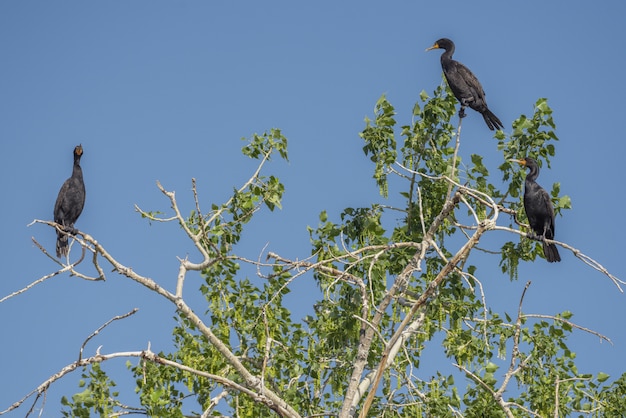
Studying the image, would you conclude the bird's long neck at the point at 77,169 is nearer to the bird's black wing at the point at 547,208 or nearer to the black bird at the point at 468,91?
the black bird at the point at 468,91

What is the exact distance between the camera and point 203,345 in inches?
426

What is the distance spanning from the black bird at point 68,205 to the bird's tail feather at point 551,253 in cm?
522

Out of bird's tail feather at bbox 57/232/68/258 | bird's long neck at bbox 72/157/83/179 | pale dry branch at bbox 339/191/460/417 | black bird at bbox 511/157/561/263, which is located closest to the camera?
pale dry branch at bbox 339/191/460/417

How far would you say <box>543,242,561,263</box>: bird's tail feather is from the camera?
10.7 meters

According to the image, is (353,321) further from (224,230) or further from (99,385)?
(99,385)

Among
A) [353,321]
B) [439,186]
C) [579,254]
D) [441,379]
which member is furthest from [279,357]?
[579,254]

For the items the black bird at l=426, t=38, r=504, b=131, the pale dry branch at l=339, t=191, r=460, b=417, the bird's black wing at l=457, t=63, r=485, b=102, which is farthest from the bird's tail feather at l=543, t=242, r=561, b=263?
the pale dry branch at l=339, t=191, r=460, b=417

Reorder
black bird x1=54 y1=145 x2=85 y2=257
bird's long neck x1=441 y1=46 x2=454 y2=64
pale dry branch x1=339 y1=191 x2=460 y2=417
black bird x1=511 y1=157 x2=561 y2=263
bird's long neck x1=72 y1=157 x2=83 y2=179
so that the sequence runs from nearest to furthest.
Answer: pale dry branch x1=339 y1=191 x2=460 y2=417 < black bird x1=511 y1=157 x2=561 y2=263 < black bird x1=54 y1=145 x2=85 y2=257 < bird's long neck x1=72 y1=157 x2=83 y2=179 < bird's long neck x1=441 y1=46 x2=454 y2=64

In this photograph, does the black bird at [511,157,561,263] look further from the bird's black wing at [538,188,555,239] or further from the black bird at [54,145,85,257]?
the black bird at [54,145,85,257]

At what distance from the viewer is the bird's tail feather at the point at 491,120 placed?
1193cm

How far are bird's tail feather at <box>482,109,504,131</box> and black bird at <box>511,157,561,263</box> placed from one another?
1.20 metres

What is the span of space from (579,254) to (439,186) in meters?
2.82

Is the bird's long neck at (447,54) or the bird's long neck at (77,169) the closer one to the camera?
the bird's long neck at (77,169)

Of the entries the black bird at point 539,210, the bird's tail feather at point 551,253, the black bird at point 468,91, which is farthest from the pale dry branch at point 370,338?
the black bird at point 468,91
